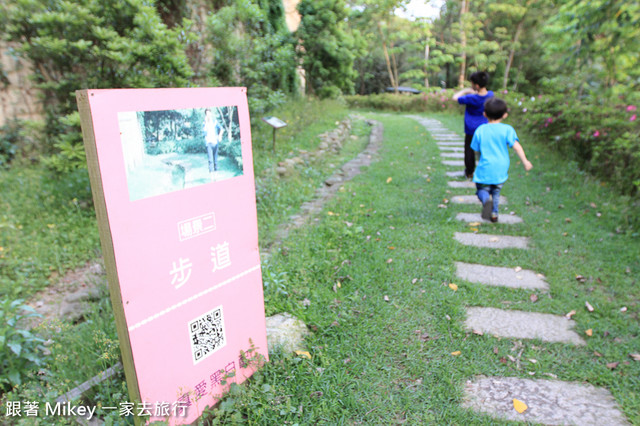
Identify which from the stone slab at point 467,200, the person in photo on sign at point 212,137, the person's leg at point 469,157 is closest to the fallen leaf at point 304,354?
the person in photo on sign at point 212,137

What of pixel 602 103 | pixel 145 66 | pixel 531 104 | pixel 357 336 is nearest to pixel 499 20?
pixel 531 104

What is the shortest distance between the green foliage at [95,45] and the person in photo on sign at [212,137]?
3.87 meters

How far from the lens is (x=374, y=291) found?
3266 millimetres

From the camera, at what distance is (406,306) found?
121 inches

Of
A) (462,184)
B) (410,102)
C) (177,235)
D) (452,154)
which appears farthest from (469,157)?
(410,102)

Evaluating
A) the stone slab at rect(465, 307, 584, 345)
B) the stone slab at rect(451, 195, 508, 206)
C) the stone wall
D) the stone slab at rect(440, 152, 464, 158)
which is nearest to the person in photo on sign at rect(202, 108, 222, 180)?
the stone slab at rect(465, 307, 584, 345)

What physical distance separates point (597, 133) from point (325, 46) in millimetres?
8126

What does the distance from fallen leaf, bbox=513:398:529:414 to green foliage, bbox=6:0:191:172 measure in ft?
17.5

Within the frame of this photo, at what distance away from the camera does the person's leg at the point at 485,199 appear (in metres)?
4.55

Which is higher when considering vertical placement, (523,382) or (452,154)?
(452,154)

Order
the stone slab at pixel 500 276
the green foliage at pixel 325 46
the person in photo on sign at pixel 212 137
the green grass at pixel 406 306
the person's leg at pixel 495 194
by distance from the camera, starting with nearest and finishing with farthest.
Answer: the person in photo on sign at pixel 212 137
the green grass at pixel 406 306
the stone slab at pixel 500 276
the person's leg at pixel 495 194
the green foliage at pixel 325 46

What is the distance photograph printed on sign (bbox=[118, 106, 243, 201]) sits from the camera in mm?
1449

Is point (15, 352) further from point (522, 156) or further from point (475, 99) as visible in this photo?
point (475, 99)

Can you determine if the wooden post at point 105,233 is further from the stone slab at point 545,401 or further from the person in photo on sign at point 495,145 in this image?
the person in photo on sign at point 495,145
